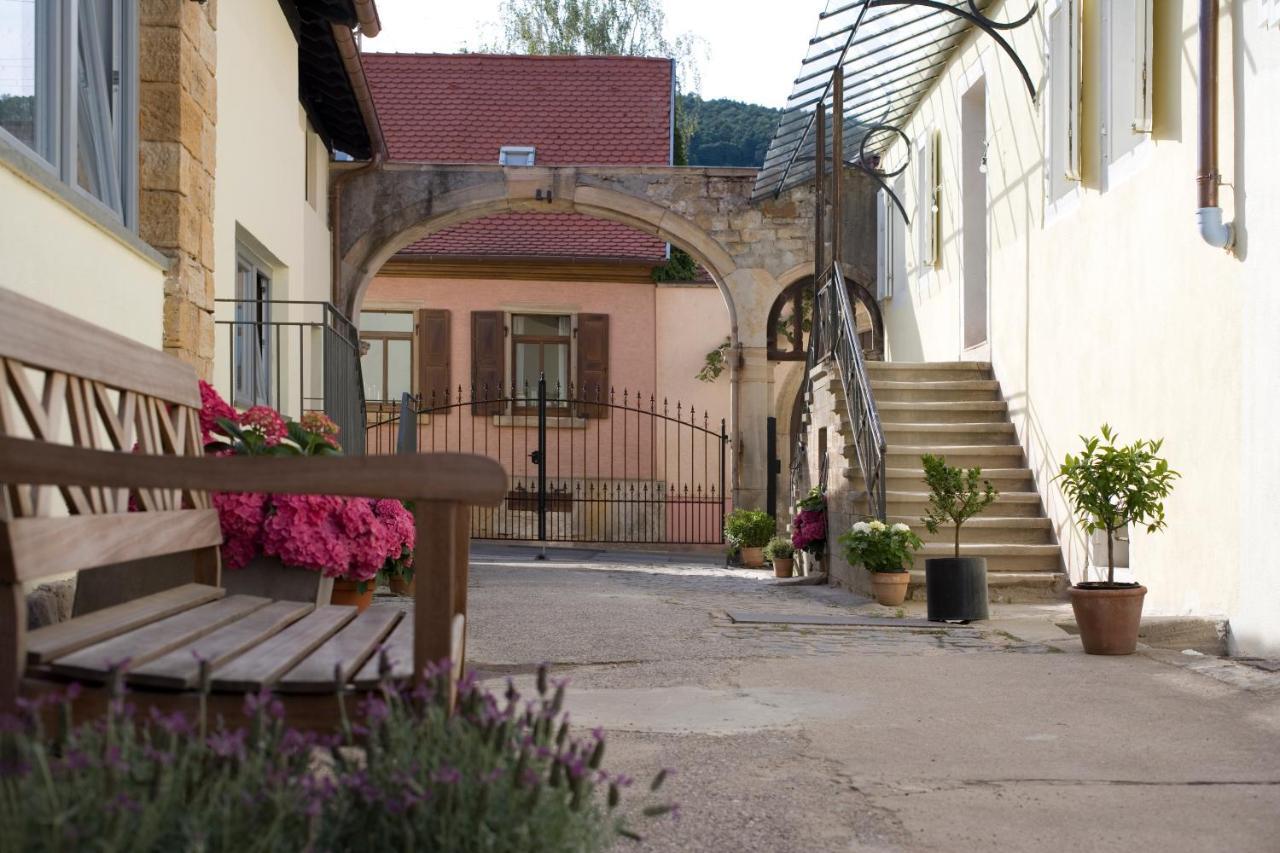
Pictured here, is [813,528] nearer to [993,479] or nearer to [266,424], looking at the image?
[993,479]

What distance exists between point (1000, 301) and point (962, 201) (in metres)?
1.39

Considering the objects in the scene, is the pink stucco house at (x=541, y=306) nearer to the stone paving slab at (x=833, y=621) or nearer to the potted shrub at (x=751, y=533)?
the potted shrub at (x=751, y=533)

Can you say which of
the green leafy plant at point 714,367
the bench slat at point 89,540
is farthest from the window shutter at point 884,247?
the bench slat at point 89,540

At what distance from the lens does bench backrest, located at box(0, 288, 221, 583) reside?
84.4 inches

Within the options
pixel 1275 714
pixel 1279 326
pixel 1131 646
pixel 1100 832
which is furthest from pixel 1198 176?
pixel 1100 832

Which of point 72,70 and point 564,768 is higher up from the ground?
point 72,70

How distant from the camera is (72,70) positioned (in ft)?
15.8

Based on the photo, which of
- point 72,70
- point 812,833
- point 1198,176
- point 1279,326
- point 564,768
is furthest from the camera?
point 1198,176

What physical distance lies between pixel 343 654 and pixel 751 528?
41.4 ft

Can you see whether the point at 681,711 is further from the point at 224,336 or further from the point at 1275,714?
the point at 224,336

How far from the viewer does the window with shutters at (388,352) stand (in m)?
20.6

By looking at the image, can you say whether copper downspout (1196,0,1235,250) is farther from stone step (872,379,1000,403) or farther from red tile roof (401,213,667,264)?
red tile roof (401,213,667,264)

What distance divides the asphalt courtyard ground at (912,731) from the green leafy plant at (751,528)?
24.3ft

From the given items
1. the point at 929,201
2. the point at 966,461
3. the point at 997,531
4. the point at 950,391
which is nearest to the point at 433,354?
the point at 929,201
